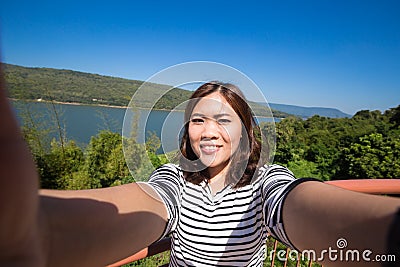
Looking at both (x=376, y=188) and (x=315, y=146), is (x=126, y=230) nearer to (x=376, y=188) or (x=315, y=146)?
(x=376, y=188)

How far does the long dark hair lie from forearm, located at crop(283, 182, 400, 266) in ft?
0.85

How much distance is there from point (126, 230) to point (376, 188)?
1100 mm

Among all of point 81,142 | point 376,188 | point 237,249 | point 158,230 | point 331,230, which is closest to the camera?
point 331,230

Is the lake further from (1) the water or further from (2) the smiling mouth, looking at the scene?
(2) the smiling mouth

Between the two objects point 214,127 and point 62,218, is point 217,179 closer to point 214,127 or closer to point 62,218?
point 214,127

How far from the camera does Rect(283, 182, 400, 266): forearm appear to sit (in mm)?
366

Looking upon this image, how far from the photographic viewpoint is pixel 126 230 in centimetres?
59

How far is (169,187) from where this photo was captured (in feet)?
2.80

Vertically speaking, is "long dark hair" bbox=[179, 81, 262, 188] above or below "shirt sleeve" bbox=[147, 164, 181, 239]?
above

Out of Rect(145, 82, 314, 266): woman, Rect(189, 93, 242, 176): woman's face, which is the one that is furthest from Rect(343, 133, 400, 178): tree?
Rect(189, 93, 242, 176): woman's face

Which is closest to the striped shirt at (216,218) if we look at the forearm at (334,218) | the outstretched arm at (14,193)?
the forearm at (334,218)

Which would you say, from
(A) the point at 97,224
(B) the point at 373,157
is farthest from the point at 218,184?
(B) the point at 373,157

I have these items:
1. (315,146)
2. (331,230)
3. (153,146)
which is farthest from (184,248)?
(315,146)

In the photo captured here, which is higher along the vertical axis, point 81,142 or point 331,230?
point 331,230
